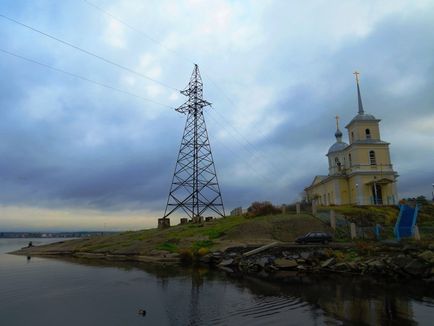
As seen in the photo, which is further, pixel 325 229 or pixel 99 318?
pixel 325 229

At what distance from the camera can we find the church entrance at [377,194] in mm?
56822

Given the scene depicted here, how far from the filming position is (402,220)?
37.2 meters

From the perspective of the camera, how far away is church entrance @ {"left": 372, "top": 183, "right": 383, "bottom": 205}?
56.8 m

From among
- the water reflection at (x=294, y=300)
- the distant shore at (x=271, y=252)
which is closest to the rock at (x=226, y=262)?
the distant shore at (x=271, y=252)

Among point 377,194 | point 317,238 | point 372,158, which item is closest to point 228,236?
point 317,238

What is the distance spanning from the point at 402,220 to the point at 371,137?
2796 cm

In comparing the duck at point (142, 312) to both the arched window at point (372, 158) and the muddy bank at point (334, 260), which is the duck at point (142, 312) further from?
the arched window at point (372, 158)

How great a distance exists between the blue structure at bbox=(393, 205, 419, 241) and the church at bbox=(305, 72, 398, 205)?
780 inches

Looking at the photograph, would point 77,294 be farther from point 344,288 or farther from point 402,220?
point 402,220

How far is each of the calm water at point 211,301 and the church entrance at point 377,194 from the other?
34.1 m

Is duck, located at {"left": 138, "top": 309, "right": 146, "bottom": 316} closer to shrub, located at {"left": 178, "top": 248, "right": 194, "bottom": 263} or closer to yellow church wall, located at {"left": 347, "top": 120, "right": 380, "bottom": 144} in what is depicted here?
shrub, located at {"left": 178, "top": 248, "right": 194, "bottom": 263}

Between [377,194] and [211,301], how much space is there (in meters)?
46.4

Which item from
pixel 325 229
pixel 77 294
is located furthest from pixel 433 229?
pixel 77 294

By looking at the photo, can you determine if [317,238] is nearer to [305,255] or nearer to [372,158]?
[305,255]
